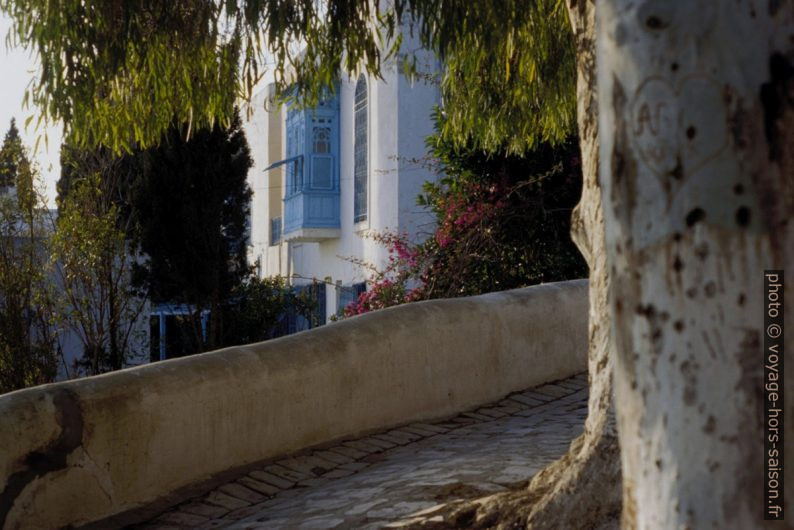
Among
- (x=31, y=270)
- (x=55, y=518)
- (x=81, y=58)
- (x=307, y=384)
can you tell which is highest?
(x=81, y=58)

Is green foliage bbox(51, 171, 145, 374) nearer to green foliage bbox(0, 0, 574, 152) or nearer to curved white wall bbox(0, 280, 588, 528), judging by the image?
green foliage bbox(0, 0, 574, 152)

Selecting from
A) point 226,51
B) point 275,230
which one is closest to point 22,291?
point 226,51

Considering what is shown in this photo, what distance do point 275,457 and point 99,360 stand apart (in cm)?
585

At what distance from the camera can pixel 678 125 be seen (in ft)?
8.01

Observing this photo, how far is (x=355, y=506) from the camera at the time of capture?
19.7ft

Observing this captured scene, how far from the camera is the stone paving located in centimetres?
590

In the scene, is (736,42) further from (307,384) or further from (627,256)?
(307,384)

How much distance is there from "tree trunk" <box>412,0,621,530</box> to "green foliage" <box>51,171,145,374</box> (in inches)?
285

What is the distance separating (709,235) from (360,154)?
19.7 meters

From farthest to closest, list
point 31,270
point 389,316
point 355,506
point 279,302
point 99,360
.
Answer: point 279,302
point 99,360
point 31,270
point 389,316
point 355,506

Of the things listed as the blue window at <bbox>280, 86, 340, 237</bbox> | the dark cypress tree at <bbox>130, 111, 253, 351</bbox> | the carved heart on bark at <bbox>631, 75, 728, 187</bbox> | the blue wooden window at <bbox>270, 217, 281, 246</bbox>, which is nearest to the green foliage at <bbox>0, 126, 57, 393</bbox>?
the dark cypress tree at <bbox>130, 111, 253, 351</bbox>

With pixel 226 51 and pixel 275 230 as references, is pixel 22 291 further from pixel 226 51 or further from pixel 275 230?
pixel 275 230

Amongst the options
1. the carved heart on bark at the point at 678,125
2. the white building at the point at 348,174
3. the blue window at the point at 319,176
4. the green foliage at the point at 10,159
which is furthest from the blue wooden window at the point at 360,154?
the carved heart on bark at the point at 678,125

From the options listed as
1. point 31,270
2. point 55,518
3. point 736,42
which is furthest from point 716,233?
point 31,270
